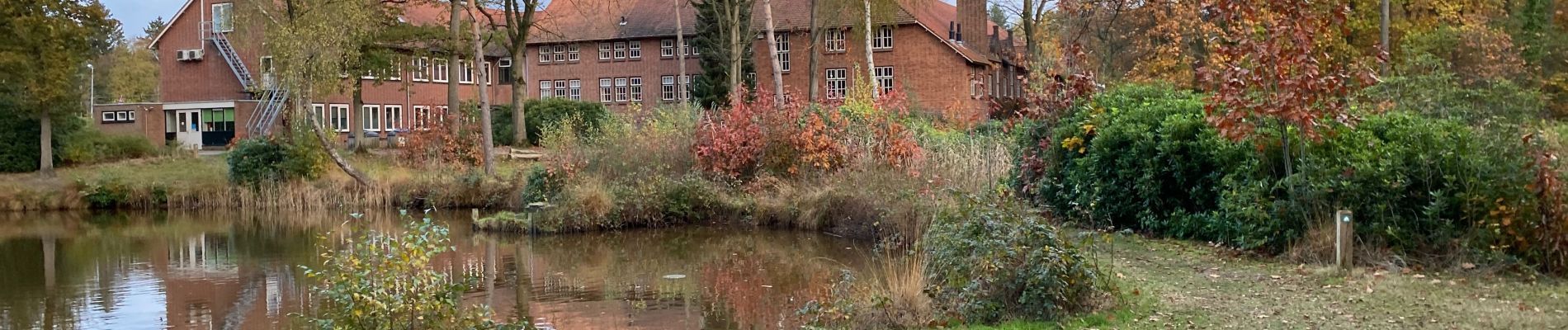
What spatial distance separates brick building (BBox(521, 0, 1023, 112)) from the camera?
49.8 m

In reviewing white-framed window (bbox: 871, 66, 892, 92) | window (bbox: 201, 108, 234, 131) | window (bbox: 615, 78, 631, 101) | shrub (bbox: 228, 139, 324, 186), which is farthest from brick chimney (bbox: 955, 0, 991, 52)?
window (bbox: 201, 108, 234, 131)

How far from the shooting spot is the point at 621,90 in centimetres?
5872

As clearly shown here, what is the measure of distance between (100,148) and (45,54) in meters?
4.58

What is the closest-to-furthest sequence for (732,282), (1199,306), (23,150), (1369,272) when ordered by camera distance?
(1199,306)
(1369,272)
(732,282)
(23,150)

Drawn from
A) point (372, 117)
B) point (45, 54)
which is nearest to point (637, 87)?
point (372, 117)

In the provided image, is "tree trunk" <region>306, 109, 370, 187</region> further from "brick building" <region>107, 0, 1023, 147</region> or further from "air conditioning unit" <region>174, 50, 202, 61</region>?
"air conditioning unit" <region>174, 50, 202, 61</region>

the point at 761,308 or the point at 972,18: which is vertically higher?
the point at 972,18

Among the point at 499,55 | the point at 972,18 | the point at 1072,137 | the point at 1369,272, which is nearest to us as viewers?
the point at 1369,272

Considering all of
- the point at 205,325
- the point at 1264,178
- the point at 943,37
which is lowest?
the point at 205,325

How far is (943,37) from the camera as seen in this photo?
50656 millimetres

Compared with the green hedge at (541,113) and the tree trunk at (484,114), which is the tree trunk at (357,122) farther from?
the tree trunk at (484,114)

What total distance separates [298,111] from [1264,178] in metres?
24.7

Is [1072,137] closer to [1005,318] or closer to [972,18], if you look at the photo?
[1005,318]

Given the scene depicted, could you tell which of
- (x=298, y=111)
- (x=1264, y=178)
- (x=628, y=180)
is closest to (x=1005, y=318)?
(x=1264, y=178)
